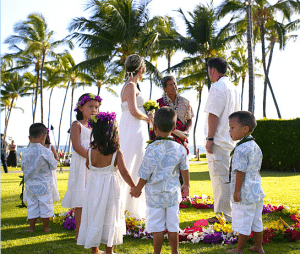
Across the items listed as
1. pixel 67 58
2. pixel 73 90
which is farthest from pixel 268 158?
pixel 73 90

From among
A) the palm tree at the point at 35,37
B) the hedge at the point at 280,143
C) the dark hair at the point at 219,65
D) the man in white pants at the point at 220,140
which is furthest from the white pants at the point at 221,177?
the palm tree at the point at 35,37

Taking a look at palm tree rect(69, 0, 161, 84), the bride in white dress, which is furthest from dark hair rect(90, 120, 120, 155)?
palm tree rect(69, 0, 161, 84)

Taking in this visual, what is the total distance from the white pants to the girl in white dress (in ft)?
5.70

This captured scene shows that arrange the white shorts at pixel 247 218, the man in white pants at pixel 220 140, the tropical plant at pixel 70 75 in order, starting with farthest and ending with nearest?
1. the tropical plant at pixel 70 75
2. the man in white pants at pixel 220 140
3. the white shorts at pixel 247 218

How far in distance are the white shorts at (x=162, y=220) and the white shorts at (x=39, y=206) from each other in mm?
2274

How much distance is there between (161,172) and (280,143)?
16055 mm

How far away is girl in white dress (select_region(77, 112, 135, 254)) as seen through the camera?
3.67 m

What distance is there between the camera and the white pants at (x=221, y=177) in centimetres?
490

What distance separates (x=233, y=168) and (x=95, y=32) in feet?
84.6

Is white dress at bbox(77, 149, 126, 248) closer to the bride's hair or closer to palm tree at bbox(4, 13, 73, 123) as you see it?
the bride's hair

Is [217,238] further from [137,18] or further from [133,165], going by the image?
[137,18]

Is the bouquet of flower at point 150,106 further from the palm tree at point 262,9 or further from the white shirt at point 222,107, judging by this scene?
the palm tree at point 262,9

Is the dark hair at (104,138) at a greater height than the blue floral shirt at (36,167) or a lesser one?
greater

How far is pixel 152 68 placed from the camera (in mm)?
27734
